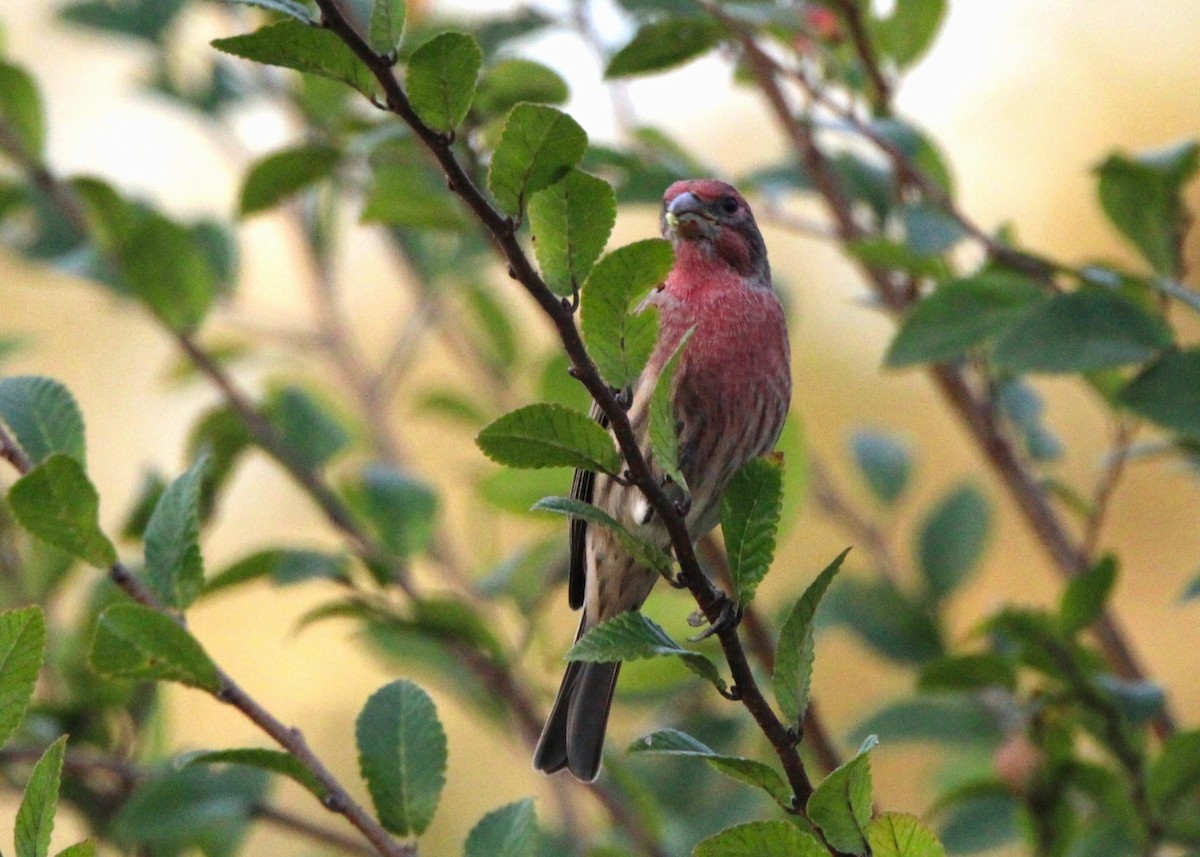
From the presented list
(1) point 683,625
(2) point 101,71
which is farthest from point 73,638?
(2) point 101,71

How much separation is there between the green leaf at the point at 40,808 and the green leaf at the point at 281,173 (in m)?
1.89

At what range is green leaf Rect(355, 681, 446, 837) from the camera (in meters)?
2.17

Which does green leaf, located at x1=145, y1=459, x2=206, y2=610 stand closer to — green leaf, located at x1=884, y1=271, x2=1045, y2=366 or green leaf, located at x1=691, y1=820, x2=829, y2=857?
green leaf, located at x1=691, y1=820, x2=829, y2=857

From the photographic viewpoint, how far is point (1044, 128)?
23.5 feet

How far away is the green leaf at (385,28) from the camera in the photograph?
1.66 m

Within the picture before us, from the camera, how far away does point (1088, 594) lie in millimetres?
2963

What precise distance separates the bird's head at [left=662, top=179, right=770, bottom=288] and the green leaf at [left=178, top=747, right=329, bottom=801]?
1573 mm

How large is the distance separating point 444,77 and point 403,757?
97cm

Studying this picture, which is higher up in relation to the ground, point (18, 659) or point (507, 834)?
point (18, 659)

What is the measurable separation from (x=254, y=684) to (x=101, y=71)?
367 centimetres

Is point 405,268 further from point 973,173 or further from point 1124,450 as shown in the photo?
point 973,173

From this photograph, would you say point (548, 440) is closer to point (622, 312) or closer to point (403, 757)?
point (622, 312)

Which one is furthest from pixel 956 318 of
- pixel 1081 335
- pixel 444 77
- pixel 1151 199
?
pixel 444 77

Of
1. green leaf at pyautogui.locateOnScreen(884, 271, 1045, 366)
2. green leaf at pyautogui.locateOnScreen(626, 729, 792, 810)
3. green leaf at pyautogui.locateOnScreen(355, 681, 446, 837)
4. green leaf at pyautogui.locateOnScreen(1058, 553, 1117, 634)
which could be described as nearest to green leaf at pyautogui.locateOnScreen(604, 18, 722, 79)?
green leaf at pyautogui.locateOnScreen(884, 271, 1045, 366)
